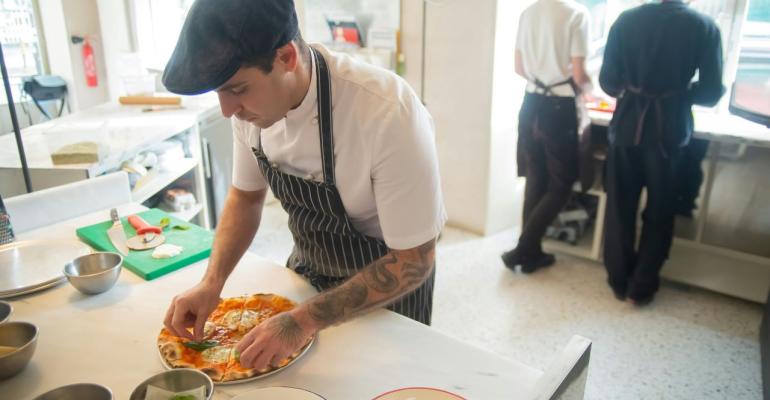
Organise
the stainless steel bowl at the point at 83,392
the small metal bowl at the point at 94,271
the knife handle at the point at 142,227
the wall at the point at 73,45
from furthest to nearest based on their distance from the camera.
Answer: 1. the wall at the point at 73,45
2. the knife handle at the point at 142,227
3. the small metal bowl at the point at 94,271
4. the stainless steel bowl at the point at 83,392

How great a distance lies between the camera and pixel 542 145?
9.30 ft

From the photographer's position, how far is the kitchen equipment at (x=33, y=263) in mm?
1244

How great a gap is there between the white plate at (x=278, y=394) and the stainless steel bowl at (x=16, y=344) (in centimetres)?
39

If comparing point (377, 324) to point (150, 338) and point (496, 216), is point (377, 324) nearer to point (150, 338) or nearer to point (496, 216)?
point (150, 338)

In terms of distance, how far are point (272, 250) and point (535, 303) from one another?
1.50 m

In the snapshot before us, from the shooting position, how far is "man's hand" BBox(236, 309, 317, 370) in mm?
948

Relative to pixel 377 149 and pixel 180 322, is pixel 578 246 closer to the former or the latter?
pixel 377 149

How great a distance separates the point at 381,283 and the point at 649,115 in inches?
71.7

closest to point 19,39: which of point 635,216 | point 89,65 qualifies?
point 89,65

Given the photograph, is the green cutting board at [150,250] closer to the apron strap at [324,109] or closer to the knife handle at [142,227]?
the knife handle at [142,227]

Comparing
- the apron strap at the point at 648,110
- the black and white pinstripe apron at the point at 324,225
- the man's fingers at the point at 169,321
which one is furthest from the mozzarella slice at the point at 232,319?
the apron strap at the point at 648,110

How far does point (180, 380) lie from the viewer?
0.91m

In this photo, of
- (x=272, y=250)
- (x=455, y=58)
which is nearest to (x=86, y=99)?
(x=272, y=250)

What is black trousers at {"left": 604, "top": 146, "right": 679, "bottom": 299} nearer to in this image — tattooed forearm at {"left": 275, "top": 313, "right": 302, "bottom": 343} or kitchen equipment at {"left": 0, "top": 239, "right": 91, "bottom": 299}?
tattooed forearm at {"left": 275, "top": 313, "right": 302, "bottom": 343}
